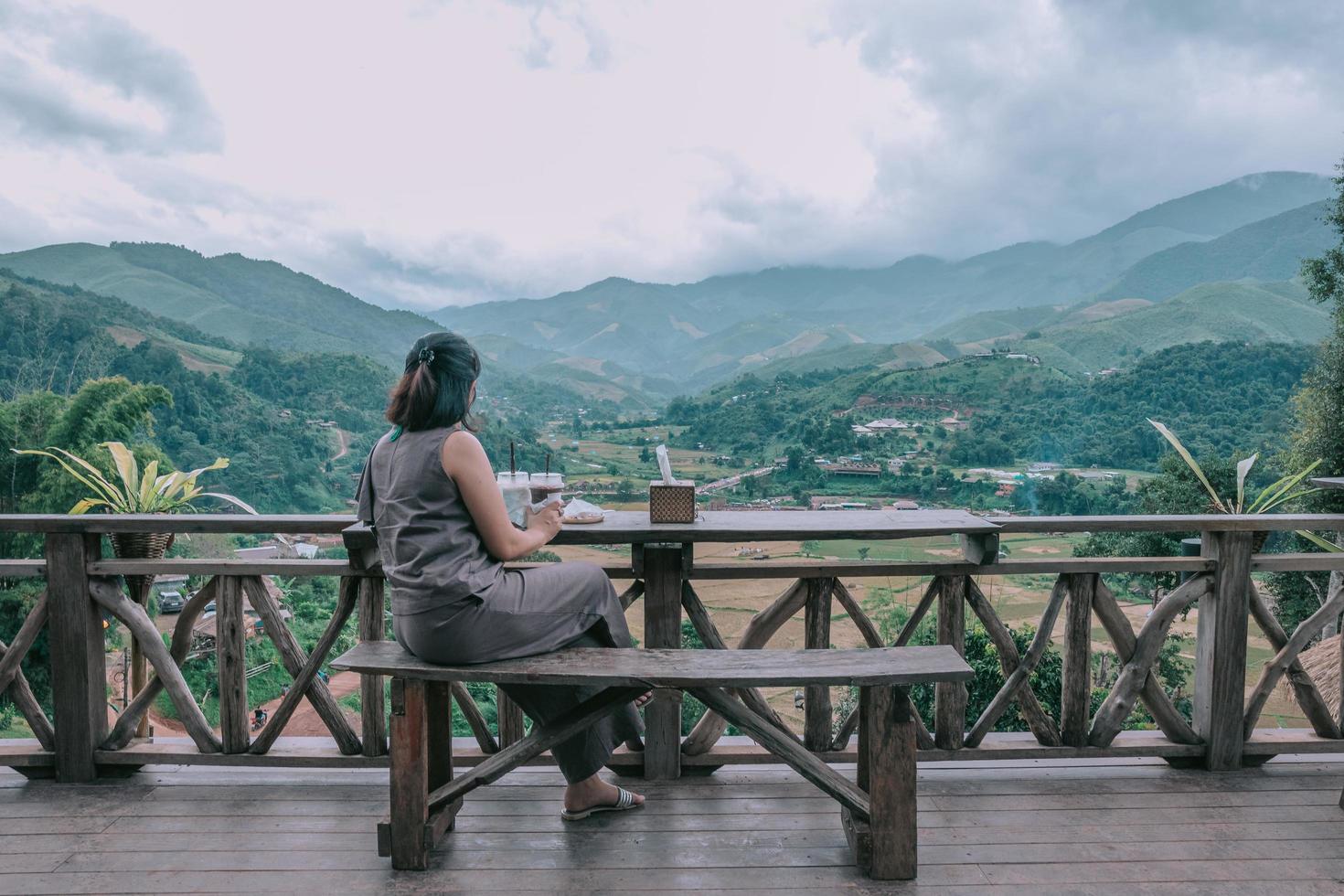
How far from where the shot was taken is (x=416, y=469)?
2.09 m

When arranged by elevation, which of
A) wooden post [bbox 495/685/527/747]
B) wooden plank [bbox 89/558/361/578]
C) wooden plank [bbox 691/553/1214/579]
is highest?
wooden plank [bbox 89/558/361/578]

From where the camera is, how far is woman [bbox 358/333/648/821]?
2.08 metres

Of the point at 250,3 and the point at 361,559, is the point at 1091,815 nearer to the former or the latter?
the point at 361,559

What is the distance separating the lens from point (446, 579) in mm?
2080

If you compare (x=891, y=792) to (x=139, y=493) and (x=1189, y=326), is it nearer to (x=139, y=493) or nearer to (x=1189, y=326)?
(x=139, y=493)

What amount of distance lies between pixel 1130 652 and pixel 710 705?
1567mm

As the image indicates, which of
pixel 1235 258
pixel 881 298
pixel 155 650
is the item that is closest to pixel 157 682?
pixel 155 650

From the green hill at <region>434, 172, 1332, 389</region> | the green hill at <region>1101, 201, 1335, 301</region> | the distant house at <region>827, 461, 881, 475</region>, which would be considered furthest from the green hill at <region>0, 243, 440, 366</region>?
the green hill at <region>1101, 201, 1335, 301</region>

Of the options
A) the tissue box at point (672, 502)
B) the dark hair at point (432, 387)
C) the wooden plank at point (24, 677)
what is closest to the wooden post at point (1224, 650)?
the tissue box at point (672, 502)

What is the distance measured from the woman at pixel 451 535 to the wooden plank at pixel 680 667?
5cm

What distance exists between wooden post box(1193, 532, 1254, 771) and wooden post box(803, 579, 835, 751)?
4.17 ft

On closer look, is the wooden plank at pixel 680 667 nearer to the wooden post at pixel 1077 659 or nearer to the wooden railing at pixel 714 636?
the wooden railing at pixel 714 636

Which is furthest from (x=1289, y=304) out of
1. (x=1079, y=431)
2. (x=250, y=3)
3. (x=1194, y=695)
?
(x=1194, y=695)

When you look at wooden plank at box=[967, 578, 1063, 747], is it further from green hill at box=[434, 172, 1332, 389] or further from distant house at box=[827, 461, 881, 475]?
green hill at box=[434, 172, 1332, 389]
